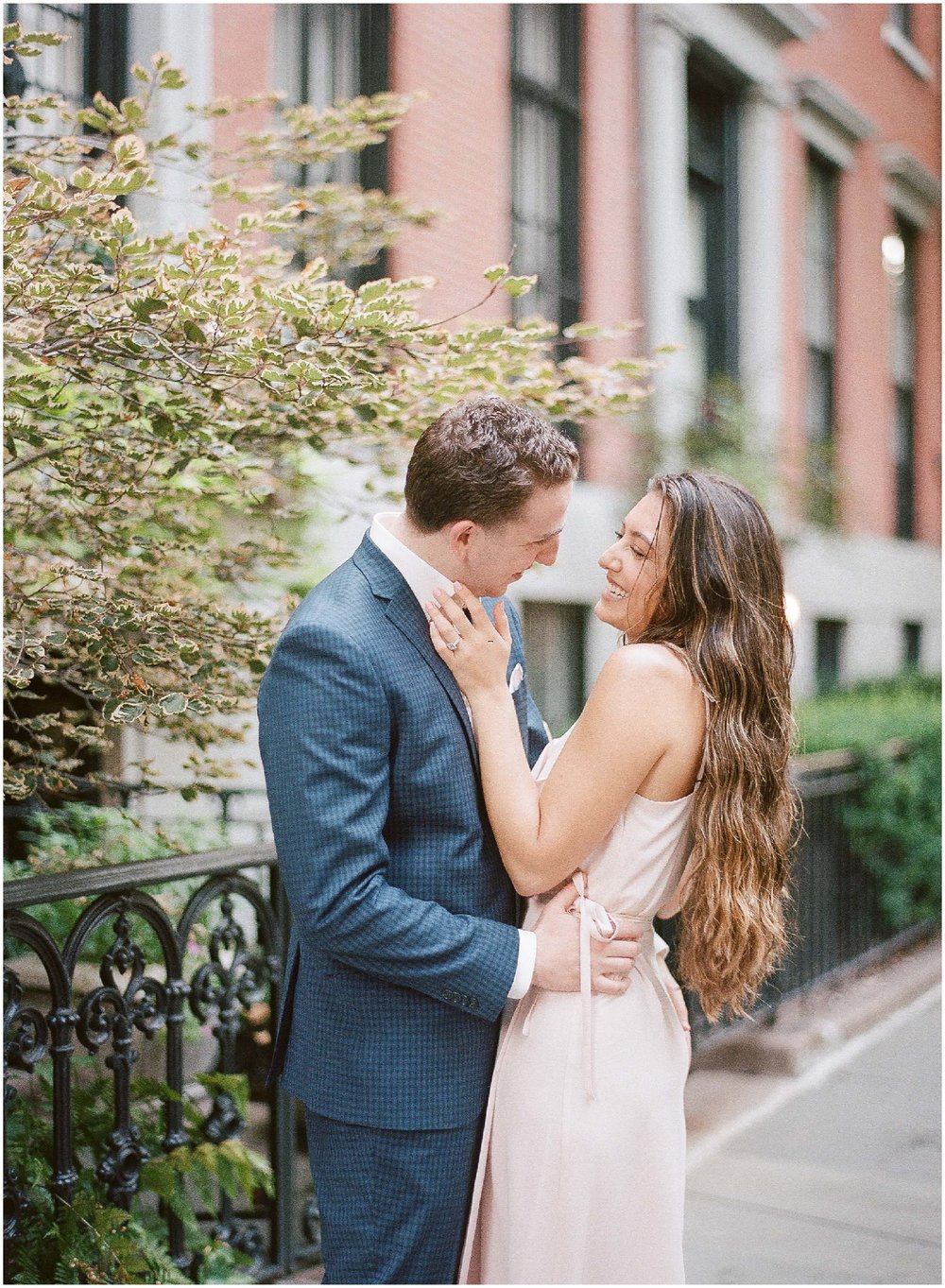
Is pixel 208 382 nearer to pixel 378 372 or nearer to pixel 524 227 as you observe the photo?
pixel 378 372

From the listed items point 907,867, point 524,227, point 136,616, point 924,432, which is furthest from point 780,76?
point 136,616

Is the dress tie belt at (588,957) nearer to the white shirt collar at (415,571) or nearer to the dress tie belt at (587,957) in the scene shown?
the dress tie belt at (587,957)

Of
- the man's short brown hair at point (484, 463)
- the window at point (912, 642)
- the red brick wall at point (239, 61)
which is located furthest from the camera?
the window at point (912, 642)

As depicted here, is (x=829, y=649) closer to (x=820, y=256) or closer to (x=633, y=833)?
(x=820, y=256)

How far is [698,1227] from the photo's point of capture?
14.1ft

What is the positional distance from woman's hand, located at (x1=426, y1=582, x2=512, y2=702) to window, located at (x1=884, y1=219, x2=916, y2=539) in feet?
46.6

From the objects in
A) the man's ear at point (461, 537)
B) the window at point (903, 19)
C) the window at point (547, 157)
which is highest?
the window at point (903, 19)

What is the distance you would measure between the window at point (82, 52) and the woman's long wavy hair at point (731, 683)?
154 inches

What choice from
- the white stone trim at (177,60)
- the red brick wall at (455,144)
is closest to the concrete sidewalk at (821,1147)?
the white stone trim at (177,60)

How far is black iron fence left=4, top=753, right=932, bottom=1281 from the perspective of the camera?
2.80 meters

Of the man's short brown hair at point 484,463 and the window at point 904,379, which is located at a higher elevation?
the window at point 904,379

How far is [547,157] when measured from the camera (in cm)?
898

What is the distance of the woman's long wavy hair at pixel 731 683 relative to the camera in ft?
7.96

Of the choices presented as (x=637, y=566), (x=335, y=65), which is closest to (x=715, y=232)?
(x=335, y=65)
